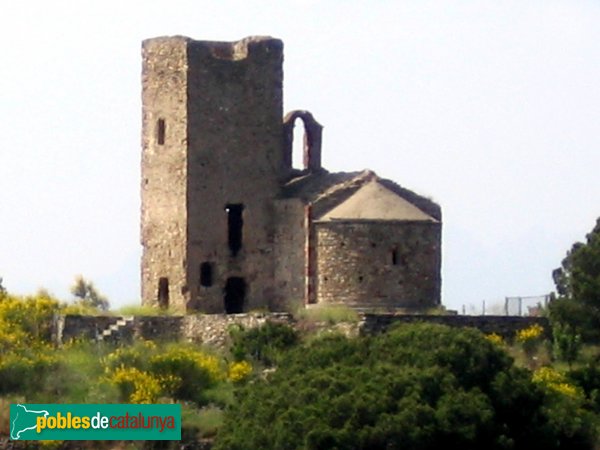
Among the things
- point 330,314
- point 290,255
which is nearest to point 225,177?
point 290,255

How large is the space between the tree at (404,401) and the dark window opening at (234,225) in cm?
872

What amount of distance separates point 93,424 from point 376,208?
1057 centimetres

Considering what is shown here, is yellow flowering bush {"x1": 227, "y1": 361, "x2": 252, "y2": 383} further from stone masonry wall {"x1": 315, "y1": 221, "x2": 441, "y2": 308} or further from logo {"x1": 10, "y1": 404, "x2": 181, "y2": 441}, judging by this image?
stone masonry wall {"x1": 315, "y1": 221, "x2": 441, "y2": 308}

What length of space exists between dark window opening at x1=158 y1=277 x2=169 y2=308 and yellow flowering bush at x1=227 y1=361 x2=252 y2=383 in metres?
6.24

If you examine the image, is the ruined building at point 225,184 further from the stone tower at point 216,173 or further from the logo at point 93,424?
the logo at point 93,424

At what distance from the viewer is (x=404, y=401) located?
181ft

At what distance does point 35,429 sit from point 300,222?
11.1m

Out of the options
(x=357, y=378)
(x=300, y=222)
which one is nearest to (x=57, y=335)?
(x=300, y=222)

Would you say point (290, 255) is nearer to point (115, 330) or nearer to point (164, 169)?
point (164, 169)

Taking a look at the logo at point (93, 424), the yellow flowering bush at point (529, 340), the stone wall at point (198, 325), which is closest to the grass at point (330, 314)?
the stone wall at point (198, 325)

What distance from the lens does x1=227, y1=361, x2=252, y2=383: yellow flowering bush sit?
202ft

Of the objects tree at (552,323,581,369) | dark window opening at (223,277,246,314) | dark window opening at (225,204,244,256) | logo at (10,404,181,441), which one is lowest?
logo at (10,404,181,441)

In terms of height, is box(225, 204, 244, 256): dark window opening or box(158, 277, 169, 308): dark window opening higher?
box(225, 204, 244, 256): dark window opening

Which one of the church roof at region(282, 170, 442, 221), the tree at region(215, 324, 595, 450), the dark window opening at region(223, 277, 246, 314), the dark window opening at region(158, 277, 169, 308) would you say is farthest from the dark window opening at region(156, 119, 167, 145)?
the tree at region(215, 324, 595, 450)
